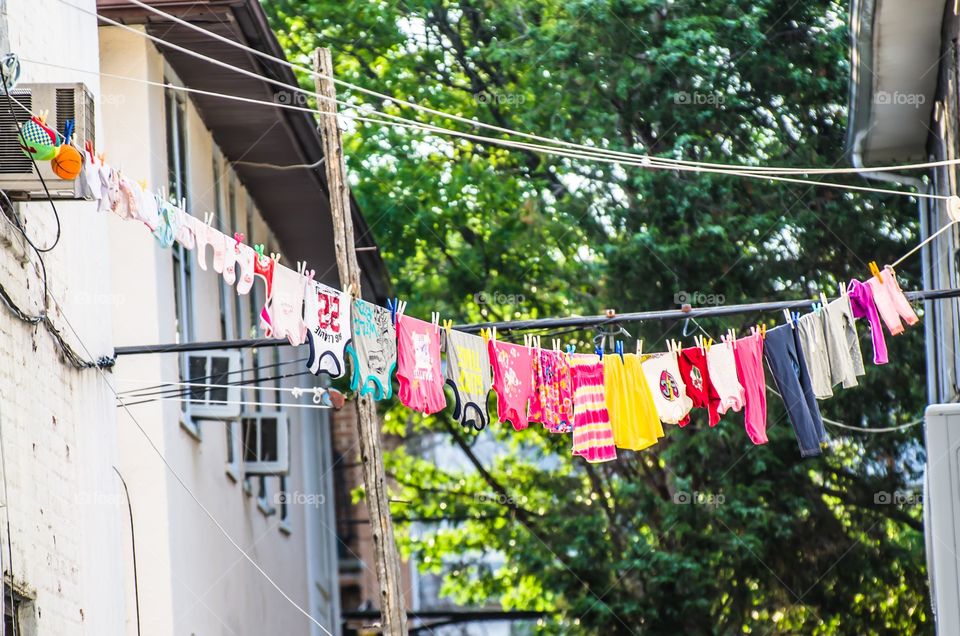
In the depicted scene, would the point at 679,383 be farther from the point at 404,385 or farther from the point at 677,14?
the point at 677,14

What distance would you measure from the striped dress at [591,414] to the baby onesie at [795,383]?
1351mm

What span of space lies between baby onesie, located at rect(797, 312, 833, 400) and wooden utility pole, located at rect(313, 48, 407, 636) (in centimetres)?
337

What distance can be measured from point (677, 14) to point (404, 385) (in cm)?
1098

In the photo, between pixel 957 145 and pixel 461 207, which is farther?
pixel 461 207

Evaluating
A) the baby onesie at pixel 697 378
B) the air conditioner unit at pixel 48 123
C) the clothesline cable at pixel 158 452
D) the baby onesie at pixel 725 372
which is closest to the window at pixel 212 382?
the clothesline cable at pixel 158 452

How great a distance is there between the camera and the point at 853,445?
21016 millimetres

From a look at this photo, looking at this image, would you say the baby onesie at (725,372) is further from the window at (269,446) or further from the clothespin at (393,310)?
the window at (269,446)

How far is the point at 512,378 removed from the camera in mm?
12320

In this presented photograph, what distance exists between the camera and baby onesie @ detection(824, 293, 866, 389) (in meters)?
11.9

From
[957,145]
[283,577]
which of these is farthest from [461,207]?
[957,145]

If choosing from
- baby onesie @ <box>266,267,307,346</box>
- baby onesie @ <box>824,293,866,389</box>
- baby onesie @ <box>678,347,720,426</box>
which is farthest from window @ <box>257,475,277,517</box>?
baby onesie @ <box>824,293,866,389</box>

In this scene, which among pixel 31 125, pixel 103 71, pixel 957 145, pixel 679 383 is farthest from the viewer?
pixel 957 145

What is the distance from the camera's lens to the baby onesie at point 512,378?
12.2m

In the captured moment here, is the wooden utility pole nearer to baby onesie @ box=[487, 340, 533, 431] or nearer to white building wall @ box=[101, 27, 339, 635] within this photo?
baby onesie @ box=[487, 340, 533, 431]
